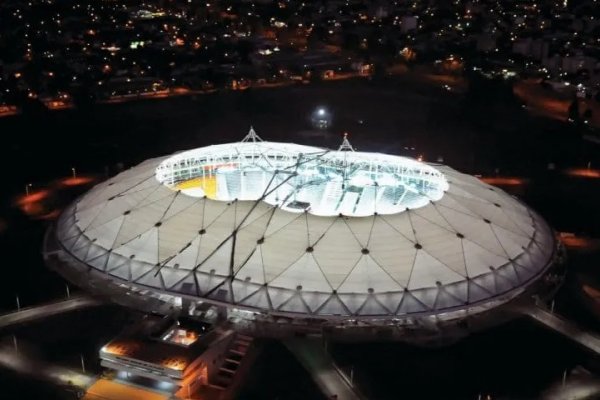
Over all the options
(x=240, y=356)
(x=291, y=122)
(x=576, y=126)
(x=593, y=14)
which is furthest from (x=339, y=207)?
(x=593, y=14)

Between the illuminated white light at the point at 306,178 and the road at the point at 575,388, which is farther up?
the illuminated white light at the point at 306,178

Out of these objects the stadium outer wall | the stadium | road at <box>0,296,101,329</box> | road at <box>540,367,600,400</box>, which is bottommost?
road at <box>540,367,600,400</box>

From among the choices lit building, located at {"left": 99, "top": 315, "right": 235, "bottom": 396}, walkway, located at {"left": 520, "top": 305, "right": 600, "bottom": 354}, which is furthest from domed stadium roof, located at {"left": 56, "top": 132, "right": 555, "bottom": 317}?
lit building, located at {"left": 99, "top": 315, "right": 235, "bottom": 396}

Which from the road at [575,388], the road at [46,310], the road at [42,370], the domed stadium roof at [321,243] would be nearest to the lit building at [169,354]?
the road at [42,370]

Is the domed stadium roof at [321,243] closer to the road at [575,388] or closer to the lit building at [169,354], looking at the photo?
the lit building at [169,354]

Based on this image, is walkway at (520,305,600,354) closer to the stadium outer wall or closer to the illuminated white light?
the stadium outer wall

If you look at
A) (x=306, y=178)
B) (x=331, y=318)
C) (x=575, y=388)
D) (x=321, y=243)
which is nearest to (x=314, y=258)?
(x=321, y=243)

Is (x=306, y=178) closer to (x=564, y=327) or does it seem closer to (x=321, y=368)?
(x=321, y=368)
